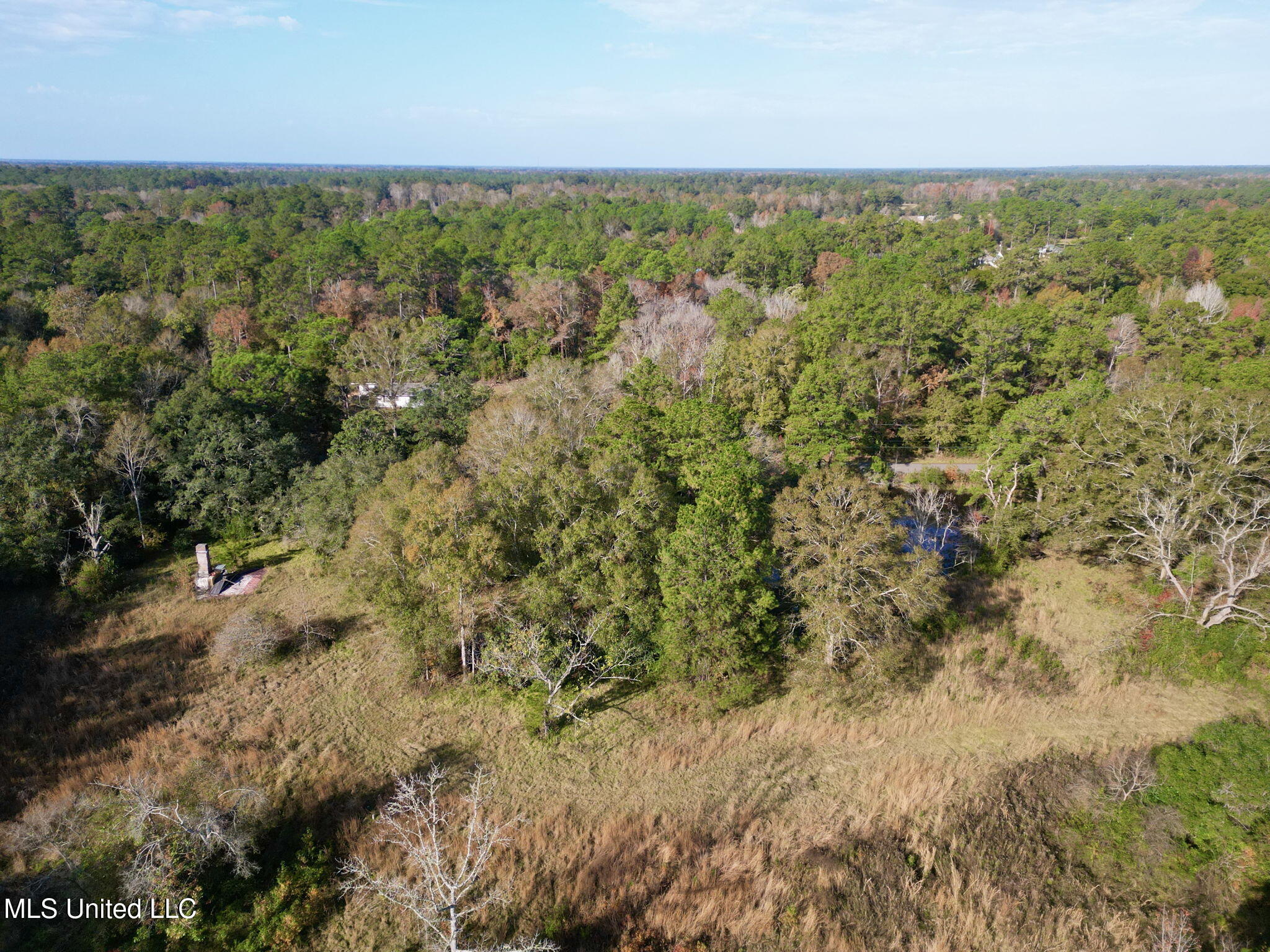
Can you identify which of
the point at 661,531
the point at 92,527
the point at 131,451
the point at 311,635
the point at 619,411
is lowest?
the point at 311,635

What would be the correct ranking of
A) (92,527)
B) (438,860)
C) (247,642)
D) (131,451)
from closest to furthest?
1. (438,860)
2. (247,642)
3. (92,527)
4. (131,451)

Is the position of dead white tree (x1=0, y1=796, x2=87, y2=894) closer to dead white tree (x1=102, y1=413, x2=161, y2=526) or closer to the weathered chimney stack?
the weathered chimney stack

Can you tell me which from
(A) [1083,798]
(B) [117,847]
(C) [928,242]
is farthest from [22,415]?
(C) [928,242]

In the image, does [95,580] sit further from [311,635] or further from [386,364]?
[386,364]

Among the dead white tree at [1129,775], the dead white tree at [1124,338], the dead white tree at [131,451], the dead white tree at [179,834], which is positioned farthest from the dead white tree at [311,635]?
the dead white tree at [1124,338]

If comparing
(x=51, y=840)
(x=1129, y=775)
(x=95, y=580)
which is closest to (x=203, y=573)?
(x=95, y=580)

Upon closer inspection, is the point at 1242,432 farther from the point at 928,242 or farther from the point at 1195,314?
the point at 928,242

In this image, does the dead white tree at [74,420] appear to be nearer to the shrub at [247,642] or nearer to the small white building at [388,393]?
the small white building at [388,393]
